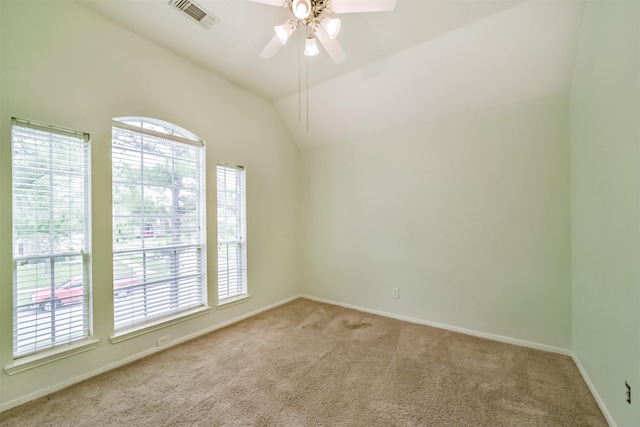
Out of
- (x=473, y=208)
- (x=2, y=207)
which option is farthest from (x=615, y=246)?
(x=2, y=207)

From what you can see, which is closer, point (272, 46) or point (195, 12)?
point (272, 46)

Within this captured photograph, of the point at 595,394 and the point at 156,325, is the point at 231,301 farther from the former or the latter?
the point at 595,394

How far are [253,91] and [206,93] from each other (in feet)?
2.33

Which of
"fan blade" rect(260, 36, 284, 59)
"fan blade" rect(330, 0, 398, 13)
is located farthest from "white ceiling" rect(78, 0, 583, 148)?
"fan blade" rect(330, 0, 398, 13)

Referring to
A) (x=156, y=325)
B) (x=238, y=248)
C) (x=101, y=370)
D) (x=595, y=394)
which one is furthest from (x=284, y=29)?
(x=595, y=394)

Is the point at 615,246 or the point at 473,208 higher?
the point at 473,208

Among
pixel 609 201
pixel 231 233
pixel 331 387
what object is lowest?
pixel 331 387

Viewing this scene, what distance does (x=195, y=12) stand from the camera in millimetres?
2162

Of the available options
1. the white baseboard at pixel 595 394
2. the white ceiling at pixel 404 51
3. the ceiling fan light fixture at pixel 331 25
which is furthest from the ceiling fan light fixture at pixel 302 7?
the white baseboard at pixel 595 394

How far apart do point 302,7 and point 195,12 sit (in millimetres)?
1124

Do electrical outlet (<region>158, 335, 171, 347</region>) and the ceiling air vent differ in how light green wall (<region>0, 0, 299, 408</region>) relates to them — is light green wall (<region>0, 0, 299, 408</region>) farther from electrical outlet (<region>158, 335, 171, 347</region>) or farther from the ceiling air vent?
the ceiling air vent

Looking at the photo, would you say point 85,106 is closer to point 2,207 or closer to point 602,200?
point 2,207

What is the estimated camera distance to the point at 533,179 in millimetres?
2605

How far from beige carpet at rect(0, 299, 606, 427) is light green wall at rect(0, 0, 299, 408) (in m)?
0.30
